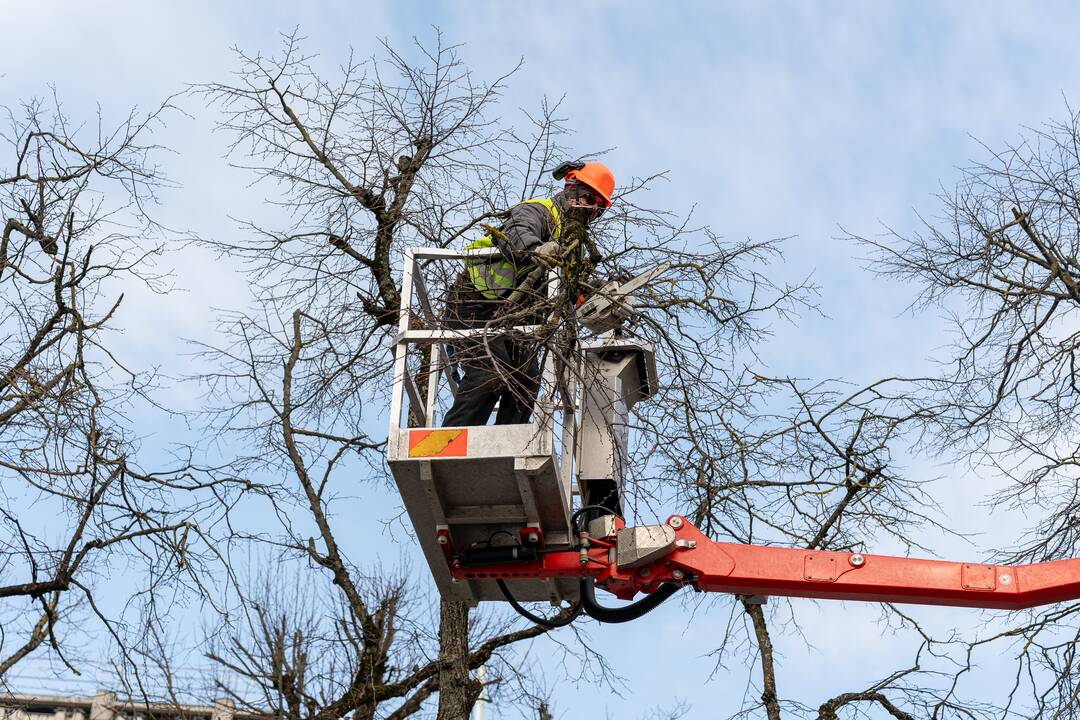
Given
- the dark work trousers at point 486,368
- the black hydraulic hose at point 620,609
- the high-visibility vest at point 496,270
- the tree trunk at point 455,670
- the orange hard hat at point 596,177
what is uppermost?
the orange hard hat at point 596,177

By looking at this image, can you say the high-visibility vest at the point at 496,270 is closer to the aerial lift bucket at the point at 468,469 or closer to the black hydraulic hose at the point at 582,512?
the aerial lift bucket at the point at 468,469

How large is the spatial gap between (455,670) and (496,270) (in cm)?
423

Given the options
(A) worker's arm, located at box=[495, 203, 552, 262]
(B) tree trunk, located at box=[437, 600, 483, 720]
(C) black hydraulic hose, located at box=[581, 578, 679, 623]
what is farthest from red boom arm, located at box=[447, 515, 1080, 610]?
(B) tree trunk, located at box=[437, 600, 483, 720]

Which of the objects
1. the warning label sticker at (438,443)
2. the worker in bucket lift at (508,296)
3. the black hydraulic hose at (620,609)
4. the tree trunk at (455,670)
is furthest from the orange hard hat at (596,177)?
the tree trunk at (455,670)

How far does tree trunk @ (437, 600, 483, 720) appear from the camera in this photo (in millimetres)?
10594

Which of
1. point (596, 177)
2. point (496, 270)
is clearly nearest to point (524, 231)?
point (496, 270)

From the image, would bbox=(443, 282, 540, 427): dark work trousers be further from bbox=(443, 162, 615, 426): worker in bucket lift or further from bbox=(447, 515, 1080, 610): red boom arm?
bbox=(447, 515, 1080, 610): red boom arm

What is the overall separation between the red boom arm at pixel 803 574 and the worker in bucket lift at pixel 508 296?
82 cm

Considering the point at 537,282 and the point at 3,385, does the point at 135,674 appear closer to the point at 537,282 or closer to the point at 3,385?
the point at 3,385

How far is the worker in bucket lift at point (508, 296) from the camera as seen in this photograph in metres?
7.21

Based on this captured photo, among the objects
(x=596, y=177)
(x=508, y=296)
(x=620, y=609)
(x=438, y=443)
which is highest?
(x=596, y=177)

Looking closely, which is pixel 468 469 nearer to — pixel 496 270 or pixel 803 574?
pixel 496 270

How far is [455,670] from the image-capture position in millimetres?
10688

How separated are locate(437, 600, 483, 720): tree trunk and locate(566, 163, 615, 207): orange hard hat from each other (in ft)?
12.7
